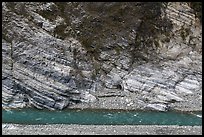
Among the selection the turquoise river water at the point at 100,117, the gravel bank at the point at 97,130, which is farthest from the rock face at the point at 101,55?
the gravel bank at the point at 97,130

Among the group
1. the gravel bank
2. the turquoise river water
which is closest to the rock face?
the turquoise river water

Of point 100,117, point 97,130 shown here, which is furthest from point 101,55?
point 97,130

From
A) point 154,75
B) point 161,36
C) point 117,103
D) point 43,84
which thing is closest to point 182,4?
point 161,36

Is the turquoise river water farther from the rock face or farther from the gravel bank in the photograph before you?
the gravel bank

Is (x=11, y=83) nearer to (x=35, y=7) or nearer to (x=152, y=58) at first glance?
(x=35, y=7)

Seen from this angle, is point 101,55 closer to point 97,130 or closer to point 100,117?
point 100,117

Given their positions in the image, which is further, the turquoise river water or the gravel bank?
the turquoise river water
